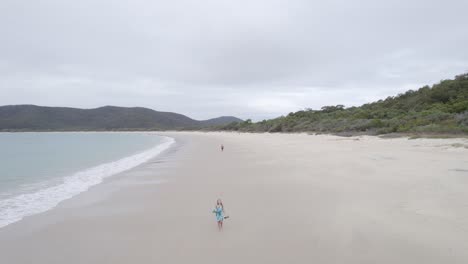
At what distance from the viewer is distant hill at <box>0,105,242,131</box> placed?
14925cm

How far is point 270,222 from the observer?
4961 mm

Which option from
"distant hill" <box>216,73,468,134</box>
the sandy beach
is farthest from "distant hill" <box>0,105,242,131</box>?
the sandy beach

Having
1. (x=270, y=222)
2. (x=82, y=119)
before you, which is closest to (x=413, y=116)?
(x=270, y=222)

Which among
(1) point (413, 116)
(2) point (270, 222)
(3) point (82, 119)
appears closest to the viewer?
(2) point (270, 222)

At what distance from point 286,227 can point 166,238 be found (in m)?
1.95

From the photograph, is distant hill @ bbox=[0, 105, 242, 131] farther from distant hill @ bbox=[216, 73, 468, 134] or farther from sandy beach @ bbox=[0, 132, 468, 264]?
sandy beach @ bbox=[0, 132, 468, 264]

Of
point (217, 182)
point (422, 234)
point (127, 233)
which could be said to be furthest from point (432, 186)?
point (127, 233)

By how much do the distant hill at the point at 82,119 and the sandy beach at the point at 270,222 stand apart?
136 m

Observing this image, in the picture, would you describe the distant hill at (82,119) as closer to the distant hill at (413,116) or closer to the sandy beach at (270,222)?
the distant hill at (413,116)

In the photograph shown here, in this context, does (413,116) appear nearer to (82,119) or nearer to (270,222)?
(270,222)

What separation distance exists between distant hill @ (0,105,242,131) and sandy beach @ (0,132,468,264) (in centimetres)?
13553

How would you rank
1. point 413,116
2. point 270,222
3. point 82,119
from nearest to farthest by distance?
point 270,222, point 413,116, point 82,119

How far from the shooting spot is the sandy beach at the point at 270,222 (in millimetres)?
3779

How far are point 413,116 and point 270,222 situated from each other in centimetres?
2707
